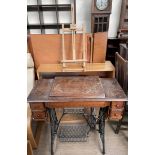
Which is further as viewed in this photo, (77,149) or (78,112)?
(78,112)

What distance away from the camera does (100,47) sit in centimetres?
243

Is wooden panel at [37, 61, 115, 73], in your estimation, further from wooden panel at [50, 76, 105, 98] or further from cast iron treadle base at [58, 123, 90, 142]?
cast iron treadle base at [58, 123, 90, 142]

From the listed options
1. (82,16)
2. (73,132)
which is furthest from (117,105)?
(82,16)

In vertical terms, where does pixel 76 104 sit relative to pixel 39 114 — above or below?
above

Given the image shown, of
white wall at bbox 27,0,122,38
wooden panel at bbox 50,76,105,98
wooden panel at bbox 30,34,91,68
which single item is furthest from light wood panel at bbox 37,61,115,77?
white wall at bbox 27,0,122,38

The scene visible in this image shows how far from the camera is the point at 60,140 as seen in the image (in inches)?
78.5

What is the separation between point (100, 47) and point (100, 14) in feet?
1.45

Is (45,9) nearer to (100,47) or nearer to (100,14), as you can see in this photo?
(100,14)

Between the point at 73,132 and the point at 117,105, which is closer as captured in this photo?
the point at 117,105
